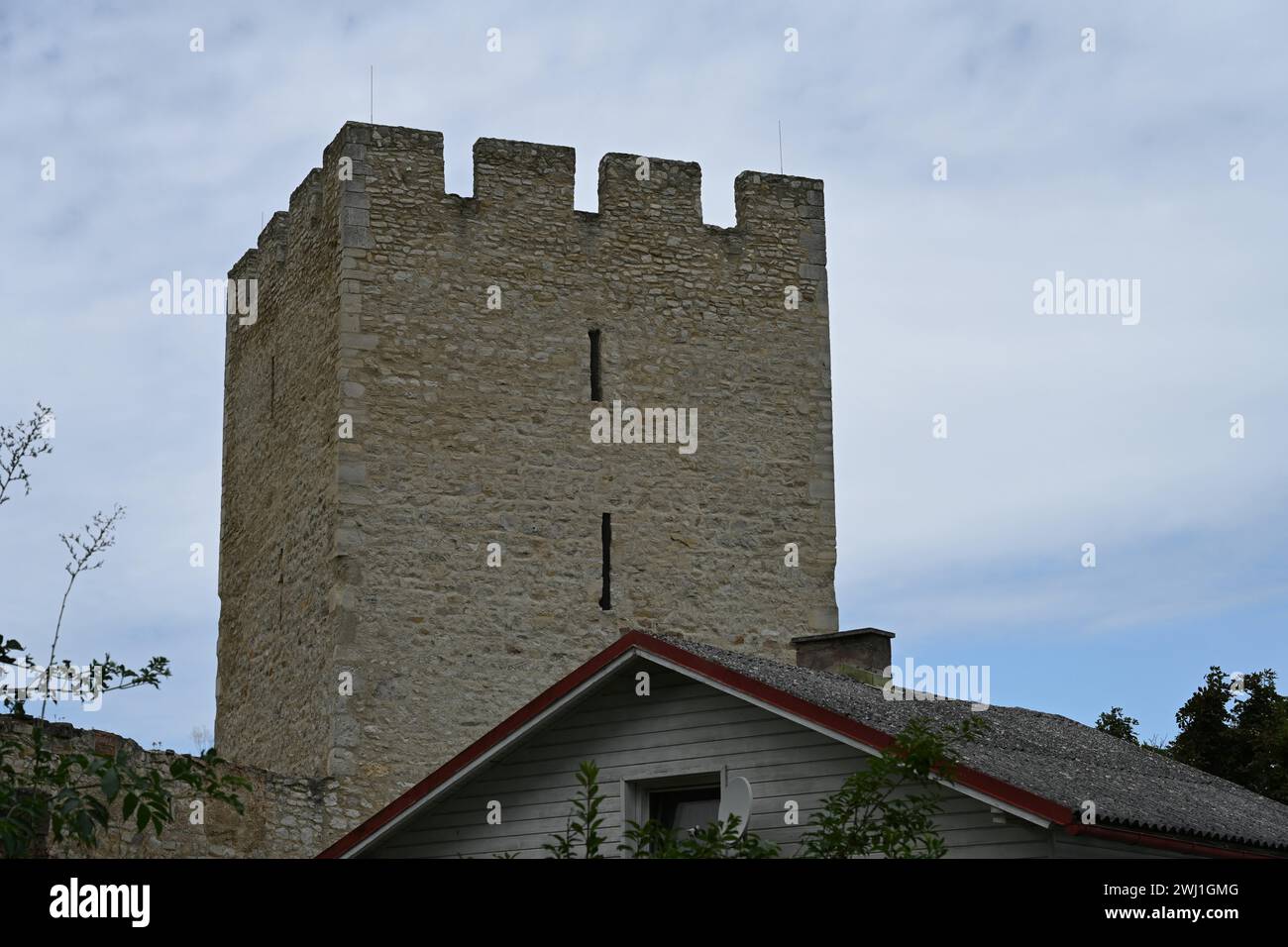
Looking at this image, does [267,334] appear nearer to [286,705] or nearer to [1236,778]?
[286,705]

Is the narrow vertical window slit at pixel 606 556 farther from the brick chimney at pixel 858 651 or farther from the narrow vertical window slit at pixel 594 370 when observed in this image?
the brick chimney at pixel 858 651

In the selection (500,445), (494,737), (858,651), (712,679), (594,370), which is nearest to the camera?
(712,679)

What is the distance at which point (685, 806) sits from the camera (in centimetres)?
1223

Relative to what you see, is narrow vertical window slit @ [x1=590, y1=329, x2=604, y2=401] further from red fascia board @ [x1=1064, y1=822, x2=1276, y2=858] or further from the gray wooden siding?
red fascia board @ [x1=1064, y1=822, x2=1276, y2=858]

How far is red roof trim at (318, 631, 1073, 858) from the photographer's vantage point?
1024 cm

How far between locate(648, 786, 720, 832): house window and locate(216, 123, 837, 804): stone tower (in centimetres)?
607

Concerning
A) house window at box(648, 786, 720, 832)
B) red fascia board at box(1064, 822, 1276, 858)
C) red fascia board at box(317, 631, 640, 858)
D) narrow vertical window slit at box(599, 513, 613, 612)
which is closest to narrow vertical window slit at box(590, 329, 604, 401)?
narrow vertical window slit at box(599, 513, 613, 612)

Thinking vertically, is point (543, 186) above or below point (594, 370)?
above

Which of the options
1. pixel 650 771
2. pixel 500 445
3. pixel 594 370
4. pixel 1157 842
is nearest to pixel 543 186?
pixel 594 370

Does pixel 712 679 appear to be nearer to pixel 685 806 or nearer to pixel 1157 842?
pixel 685 806

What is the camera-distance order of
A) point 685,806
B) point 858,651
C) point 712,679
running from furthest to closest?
point 858,651 → point 685,806 → point 712,679

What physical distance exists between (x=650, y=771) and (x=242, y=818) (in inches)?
203

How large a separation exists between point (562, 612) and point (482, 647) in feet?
2.89
